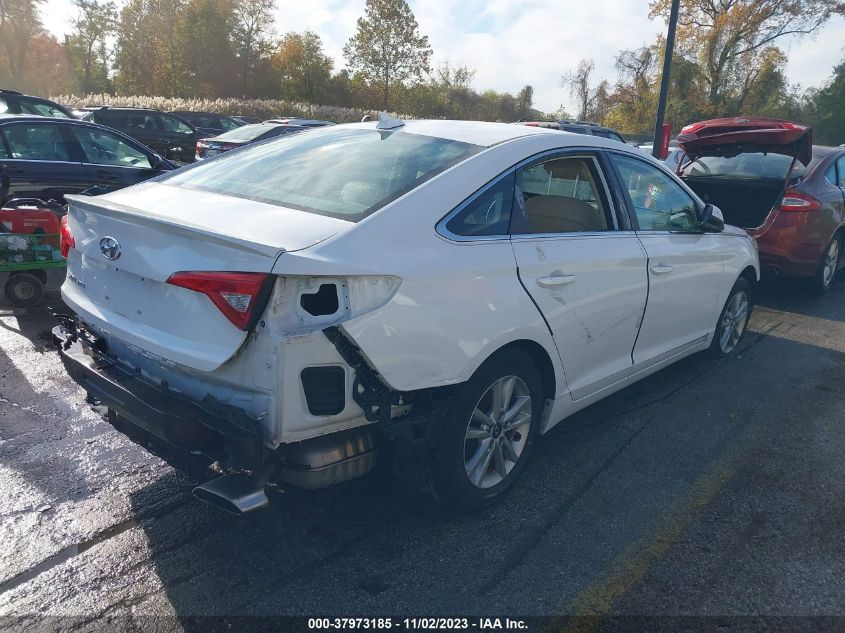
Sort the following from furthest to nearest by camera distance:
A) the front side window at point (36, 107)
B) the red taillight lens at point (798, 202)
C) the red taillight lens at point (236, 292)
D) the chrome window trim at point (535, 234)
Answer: the front side window at point (36, 107), the red taillight lens at point (798, 202), the chrome window trim at point (535, 234), the red taillight lens at point (236, 292)

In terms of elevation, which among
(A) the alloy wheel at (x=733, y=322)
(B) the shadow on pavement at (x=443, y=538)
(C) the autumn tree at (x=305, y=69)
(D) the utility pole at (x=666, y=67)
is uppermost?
(C) the autumn tree at (x=305, y=69)

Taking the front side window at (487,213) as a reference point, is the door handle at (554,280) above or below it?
below

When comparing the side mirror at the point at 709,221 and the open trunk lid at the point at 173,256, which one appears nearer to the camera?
the open trunk lid at the point at 173,256

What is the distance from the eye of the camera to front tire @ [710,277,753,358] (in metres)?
5.43

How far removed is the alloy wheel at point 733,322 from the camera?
5494mm

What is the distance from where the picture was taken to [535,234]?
330 cm

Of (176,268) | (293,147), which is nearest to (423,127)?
(293,147)

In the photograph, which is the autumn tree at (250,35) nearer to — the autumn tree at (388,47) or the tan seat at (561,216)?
the autumn tree at (388,47)

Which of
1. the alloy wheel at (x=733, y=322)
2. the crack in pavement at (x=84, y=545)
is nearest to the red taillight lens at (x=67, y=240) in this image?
the crack in pavement at (x=84, y=545)

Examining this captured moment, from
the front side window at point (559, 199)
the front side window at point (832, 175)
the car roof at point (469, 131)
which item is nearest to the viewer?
the front side window at point (559, 199)

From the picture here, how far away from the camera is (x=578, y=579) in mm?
2793

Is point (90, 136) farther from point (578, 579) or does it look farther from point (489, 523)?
point (578, 579)

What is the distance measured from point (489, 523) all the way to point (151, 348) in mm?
1683

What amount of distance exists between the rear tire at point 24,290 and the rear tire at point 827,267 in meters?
8.05
